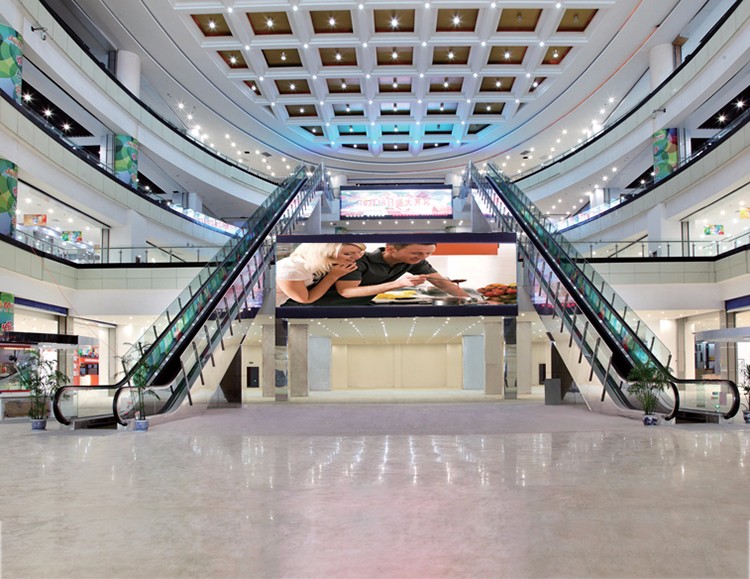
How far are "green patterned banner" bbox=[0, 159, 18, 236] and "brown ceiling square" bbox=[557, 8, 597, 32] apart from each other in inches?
864

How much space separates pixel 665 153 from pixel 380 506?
A: 1035 inches

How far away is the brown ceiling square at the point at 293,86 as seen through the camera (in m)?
34.0

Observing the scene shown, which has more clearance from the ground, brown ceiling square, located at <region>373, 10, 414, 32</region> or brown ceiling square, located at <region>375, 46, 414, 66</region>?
brown ceiling square, located at <region>373, 10, 414, 32</region>

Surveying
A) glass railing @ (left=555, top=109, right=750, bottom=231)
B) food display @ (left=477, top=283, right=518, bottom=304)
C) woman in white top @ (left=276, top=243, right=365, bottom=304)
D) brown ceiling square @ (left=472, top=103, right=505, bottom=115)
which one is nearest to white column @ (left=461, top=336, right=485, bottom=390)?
glass railing @ (left=555, top=109, right=750, bottom=231)

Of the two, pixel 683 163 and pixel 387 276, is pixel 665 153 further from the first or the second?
pixel 387 276

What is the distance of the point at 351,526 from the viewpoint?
13.6ft

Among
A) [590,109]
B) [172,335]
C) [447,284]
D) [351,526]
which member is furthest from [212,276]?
[590,109]

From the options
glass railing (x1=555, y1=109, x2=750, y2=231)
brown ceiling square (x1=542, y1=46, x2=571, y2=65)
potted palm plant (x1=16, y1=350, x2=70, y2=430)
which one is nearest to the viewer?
potted palm plant (x1=16, y1=350, x2=70, y2=430)

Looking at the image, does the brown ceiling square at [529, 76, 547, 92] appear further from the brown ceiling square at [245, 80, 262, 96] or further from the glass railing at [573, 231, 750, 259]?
the glass railing at [573, 231, 750, 259]

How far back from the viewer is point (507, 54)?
102ft

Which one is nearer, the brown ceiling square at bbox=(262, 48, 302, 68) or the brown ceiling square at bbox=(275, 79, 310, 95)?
the brown ceiling square at bbox=(262, 48, 302, 68)

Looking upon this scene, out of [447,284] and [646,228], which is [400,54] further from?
[447,284]

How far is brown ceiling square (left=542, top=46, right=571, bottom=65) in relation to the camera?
30.2m

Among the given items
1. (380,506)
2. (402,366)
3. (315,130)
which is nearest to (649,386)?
(380,506)
